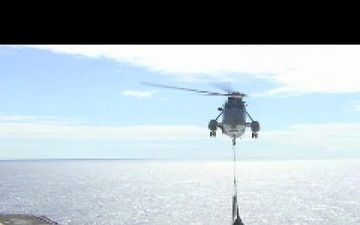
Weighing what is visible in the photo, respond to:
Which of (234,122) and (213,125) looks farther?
(213,125)

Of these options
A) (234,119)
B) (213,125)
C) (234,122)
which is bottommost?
(213,125)

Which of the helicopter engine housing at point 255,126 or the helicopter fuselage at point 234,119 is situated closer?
the helicopter fuselage at point 234,119

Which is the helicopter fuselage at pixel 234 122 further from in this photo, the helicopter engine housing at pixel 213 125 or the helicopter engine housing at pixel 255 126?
the helicopter engine housing at pixel 255 126

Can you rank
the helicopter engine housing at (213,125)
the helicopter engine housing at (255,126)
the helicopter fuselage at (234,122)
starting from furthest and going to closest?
the helicopter engine housing at (255,126) < the helicopter engine housing at (213,125) < the helicopter fuselage at (234,122)

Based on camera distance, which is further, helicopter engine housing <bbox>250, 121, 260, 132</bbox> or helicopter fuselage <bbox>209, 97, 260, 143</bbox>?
helicopter engine housing <bbox>250, 121, 260, 132</bbox>

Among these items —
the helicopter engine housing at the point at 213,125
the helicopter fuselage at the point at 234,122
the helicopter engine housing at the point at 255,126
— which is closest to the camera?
the helicopter fuselage at the point at 234,122

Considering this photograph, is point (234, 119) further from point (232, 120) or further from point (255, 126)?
point (255, 126)

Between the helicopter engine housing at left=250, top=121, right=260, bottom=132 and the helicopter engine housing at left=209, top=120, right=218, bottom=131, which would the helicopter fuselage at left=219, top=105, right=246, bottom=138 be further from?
the helicopter engine housing at left=250, top=121, right=260, bottom=132

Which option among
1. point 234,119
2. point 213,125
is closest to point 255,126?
point 234,119

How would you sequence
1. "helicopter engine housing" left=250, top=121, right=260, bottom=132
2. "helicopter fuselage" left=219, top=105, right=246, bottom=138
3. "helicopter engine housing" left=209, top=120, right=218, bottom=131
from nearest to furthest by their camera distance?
"helicopter fuselage" left=219, top=105, right=246, bottom=138
"helicopter engine housing" left=209, top=120, right=218, bottom=131
"helicopter engine housing" left=250, top=121, right=260, bottom=132
